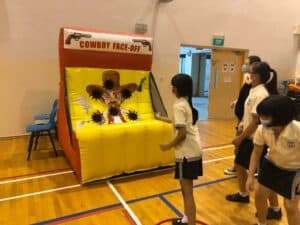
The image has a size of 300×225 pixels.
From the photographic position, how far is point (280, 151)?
1616 mm

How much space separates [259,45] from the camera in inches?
292

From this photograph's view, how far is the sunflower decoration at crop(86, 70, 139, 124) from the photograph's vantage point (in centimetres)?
363

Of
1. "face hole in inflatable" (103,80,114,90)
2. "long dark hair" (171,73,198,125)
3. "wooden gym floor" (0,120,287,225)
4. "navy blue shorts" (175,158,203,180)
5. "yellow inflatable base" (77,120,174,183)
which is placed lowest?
"wooden gym floor" (0,120,287,225)

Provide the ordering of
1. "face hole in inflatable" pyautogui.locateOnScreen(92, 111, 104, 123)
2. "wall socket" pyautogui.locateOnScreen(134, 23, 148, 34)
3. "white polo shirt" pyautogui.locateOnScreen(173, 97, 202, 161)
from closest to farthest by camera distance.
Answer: "white polo shirt" pyautogui.locateOnScreen(173, 97, 202, 161) → "face hole in inflatable" pyautogui.locateOnScreen(92, 111, 104, 123) → "wall socket" pyautogui.locateOnScreen(134, 23, 148, 34)

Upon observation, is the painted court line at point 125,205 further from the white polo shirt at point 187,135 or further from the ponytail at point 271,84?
the ponytail at point 271,84

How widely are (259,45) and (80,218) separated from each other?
6.98m

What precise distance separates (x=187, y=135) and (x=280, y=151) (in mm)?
626

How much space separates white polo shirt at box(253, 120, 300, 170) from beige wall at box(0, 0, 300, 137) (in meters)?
4.57

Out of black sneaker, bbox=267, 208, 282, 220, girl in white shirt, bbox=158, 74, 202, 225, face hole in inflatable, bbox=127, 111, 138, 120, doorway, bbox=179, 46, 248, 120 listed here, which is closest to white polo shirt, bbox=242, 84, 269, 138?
girl in white shirt, bbox=158, 74, 202, 225

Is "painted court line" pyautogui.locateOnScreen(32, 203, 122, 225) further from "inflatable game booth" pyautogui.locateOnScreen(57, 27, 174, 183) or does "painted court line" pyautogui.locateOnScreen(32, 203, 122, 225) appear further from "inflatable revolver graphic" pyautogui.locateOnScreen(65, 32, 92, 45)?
Result: "inflatable revolver graphic" pyautogui.locateOnScreen(65, 32, 92, 45)

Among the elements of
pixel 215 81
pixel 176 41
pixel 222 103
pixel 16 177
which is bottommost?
pixel 16 177

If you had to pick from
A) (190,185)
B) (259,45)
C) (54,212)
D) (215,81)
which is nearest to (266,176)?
(190,185)

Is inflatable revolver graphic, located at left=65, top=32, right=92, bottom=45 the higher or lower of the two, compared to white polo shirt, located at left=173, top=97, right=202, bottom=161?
higher

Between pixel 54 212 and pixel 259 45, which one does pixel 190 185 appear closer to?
pixel 54 212
